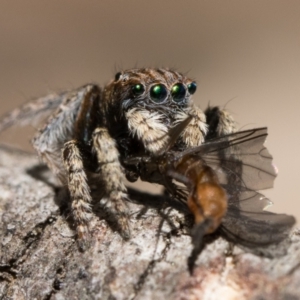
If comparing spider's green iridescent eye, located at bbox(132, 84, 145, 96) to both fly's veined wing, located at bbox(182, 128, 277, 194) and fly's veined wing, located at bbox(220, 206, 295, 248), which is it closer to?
fly's veined wing, located at bbox(182, 128, 277, 194)

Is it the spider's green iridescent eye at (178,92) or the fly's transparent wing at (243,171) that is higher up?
the spider's green iridescent eye at (178,92)

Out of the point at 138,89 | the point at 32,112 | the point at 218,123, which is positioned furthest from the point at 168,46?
the point at 138,89

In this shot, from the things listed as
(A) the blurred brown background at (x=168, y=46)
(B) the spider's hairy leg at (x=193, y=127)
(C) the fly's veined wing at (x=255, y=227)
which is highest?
(A) the blurred brown background at (x=168, y=46)

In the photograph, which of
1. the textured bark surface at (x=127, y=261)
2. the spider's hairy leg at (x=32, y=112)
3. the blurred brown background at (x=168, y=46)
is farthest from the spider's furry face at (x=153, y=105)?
the blurred brown background at (x=168, y=46)

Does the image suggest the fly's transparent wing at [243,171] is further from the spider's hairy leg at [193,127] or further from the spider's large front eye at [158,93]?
the spider's large front eye at [158,93]

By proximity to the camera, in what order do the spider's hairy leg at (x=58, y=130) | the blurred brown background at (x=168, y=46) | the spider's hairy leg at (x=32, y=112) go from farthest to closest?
the blurred brown background at (x=168, y=46)
the spider's hairy leg at (x=32, y=112)
the spider's hairy leg at (x=58, y=130)

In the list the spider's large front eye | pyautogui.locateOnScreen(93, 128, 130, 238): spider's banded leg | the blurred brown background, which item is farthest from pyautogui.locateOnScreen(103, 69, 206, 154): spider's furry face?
the blurred brown background
